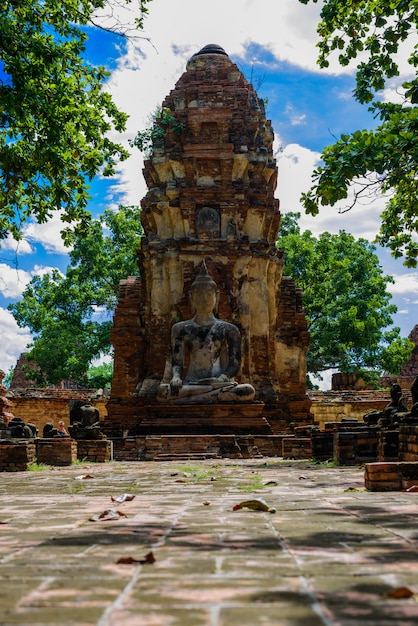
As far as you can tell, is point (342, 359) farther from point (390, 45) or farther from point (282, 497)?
point (282, 497)

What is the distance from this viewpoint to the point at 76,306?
29.1 meters

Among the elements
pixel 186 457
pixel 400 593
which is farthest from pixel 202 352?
pixel 400 593

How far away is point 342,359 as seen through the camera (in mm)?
27531

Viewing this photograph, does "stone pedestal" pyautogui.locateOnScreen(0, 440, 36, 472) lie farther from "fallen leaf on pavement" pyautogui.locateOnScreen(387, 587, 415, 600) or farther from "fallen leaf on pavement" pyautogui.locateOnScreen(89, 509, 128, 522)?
"fallen leaf on pavement" pyautogui.locateOnScreen(387, 587, 415, 600)

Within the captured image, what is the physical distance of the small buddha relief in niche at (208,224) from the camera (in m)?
17.5

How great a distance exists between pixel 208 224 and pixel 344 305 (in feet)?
37.9

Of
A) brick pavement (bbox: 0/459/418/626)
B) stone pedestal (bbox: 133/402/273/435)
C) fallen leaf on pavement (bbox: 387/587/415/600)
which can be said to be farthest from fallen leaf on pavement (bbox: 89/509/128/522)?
stone pedestal (bbox: 133/402/273/435)

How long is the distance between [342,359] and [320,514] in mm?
24070

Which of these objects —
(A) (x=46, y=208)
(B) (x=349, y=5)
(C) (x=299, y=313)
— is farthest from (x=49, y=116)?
(C) (x=299, y=313)

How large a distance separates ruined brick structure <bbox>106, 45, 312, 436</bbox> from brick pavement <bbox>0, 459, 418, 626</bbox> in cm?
1227

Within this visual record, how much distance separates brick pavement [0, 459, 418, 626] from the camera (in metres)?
1.84

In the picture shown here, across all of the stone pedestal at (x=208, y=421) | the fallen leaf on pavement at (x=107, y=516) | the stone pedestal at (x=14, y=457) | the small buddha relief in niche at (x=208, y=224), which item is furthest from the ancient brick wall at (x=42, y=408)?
the fallen leaf on pavement at (x=107, y=516)

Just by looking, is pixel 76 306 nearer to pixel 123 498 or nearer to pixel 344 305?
pixel 344 305

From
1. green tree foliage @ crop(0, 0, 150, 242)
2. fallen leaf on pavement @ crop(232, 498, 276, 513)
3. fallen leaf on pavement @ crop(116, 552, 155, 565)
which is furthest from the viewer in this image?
green tree foliage @ crop(0, 0, 150, 242)
